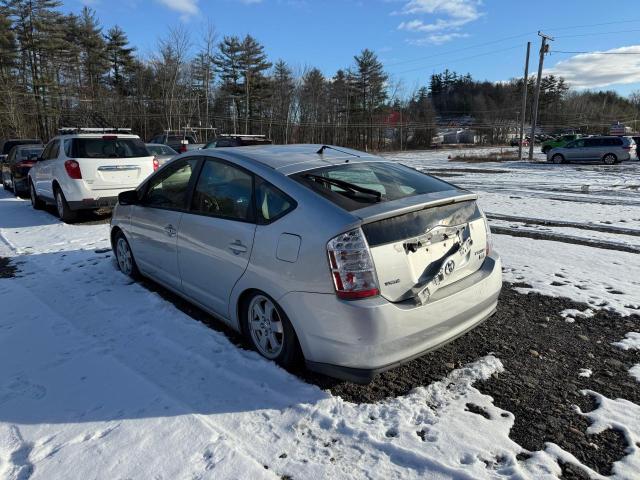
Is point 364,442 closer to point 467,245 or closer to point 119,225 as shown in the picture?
point 467,245

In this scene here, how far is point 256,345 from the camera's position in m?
3.45

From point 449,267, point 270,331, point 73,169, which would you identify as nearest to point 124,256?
point 270,331

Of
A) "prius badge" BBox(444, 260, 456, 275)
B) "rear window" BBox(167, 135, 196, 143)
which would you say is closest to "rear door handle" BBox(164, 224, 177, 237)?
"prius badge" BBox(444, 260, 456, 275)

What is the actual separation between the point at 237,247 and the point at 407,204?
1.30 m

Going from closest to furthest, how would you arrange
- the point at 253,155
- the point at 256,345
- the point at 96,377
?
the point at 96,377 < the point at 256,345 < the point at 253,155

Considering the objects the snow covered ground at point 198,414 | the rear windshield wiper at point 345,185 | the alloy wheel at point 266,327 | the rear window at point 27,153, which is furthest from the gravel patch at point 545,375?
the rear window at point 27,153

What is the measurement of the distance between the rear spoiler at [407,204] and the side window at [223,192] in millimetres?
984

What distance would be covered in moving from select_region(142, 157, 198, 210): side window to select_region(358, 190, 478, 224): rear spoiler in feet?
6.79

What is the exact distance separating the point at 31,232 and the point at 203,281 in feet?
20.5

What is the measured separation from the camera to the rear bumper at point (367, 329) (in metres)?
2.67

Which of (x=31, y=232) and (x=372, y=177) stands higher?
(x=372, y=177)

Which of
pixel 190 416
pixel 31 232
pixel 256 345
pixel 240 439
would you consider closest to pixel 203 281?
pixel 256 345

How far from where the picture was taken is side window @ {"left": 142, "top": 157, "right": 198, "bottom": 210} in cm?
427

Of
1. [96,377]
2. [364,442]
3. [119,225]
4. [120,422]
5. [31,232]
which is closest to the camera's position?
[364,442]
